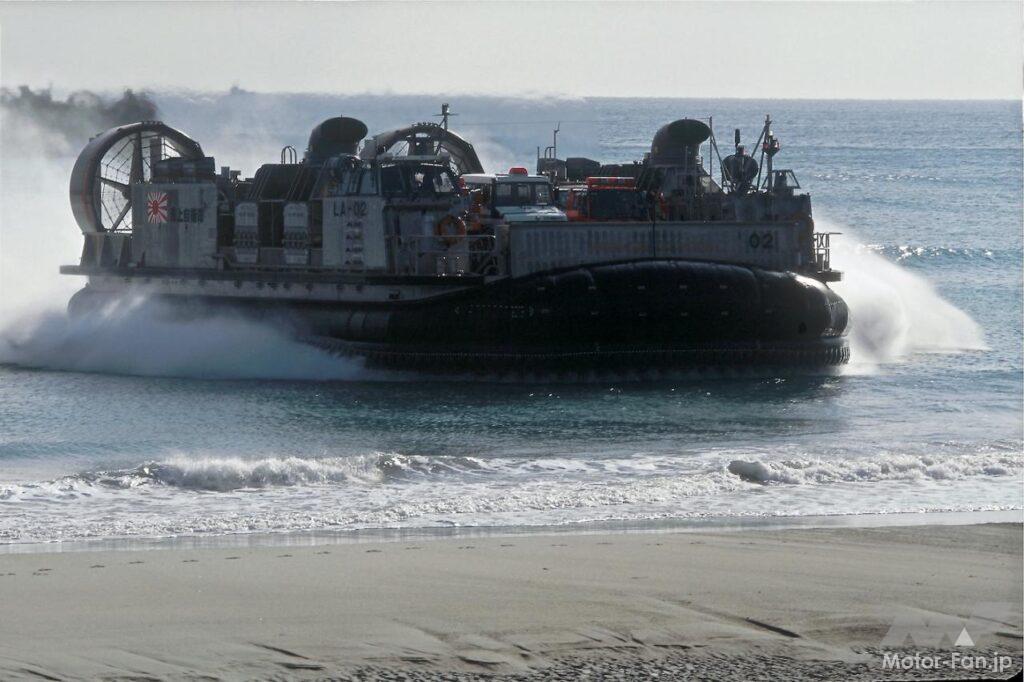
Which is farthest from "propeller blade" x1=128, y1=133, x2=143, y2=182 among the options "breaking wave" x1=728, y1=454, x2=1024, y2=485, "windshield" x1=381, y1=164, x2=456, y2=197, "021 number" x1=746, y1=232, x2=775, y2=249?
"breaking wave" x1=728, y1=454, x2=1024, y2=485

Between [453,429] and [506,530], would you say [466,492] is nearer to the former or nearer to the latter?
[506,530]

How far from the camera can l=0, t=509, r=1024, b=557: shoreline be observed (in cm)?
802

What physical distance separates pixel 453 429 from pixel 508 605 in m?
6.72

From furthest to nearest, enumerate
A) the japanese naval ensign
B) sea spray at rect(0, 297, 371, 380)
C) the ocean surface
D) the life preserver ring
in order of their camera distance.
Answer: the japanese naval ensign < sea spray at rect(0, 297, 371, 380) < the life preserver ring < the ocean surface

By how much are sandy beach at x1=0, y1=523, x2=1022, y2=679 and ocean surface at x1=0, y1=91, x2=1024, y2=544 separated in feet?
3.82

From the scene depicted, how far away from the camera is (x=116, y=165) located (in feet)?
66.6

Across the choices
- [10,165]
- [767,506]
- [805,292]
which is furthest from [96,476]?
[10,165]

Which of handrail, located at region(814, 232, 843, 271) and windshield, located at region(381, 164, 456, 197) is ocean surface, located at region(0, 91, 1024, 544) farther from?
windshield, located at region(381, 164, 456, 197)

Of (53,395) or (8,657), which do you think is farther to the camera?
(53,395)

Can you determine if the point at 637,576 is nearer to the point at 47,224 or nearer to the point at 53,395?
the point at 53,395

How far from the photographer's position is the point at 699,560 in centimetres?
745

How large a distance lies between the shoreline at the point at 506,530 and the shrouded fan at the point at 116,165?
1201 cm

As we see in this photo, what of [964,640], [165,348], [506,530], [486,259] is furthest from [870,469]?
[165,348]

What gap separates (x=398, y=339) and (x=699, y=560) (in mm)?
8789
